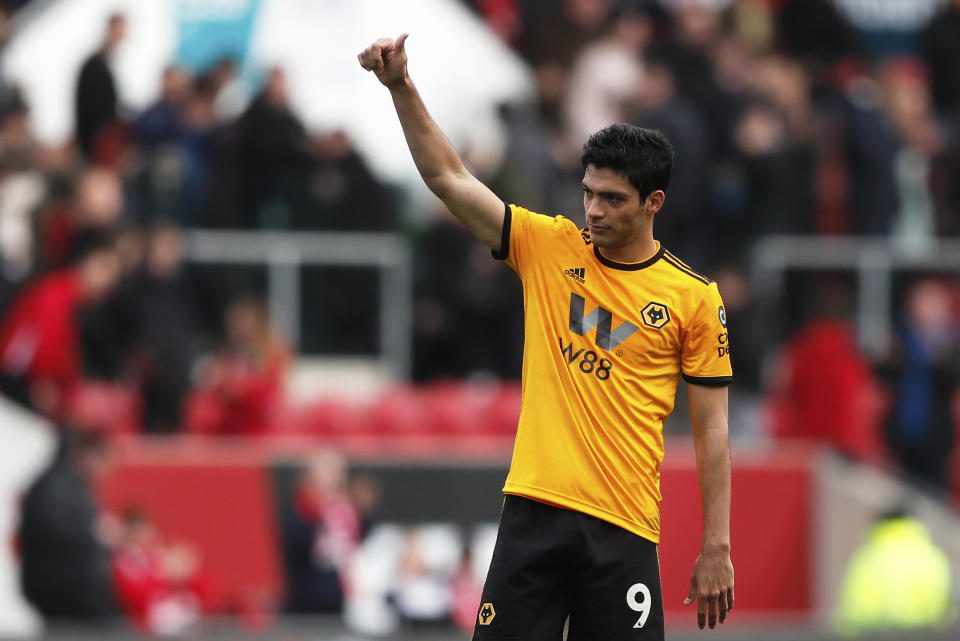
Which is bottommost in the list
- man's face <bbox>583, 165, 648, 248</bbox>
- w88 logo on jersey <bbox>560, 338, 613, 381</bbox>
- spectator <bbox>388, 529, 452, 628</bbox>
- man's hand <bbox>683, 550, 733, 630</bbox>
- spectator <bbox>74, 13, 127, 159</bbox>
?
spectator <bbox>388, 529, 452, 628</bbox>

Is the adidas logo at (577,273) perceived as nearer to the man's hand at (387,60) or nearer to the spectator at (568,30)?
the man's hand at (387,60)

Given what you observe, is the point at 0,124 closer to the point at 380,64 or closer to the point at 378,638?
the point at 378,638

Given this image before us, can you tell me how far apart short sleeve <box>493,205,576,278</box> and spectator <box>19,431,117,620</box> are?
20.1 feet

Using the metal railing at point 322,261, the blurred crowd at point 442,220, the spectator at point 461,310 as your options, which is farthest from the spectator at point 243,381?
the spectator at point 461,310

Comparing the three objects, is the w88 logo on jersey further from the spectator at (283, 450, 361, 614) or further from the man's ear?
the spectator at (283, 450, 361, 614)

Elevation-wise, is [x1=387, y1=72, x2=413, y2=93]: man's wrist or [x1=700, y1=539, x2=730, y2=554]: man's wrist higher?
[x1=387, y1=72, x2=413, y2=93]: man's wrist

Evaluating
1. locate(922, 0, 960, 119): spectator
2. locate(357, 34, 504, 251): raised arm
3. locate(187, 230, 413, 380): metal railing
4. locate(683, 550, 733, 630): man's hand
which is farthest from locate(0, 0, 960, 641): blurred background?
locate(357, 34, 504, 251): raised arm

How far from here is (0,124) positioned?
44.8ft

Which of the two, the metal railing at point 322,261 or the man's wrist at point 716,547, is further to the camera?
the metal railing at point 322,261

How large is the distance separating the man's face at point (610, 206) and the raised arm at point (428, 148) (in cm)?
29

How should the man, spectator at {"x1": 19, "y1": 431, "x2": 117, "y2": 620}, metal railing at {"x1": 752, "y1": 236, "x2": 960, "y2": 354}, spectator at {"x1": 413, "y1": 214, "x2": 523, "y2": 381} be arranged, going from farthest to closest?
metal railing at {"x1": 752, "y1": 236, "x2": 960, "y2": 354}, spectator at {"x1": 413, "y1": 214, "x2": 523, "y2": 381}, spectator at {"x1": 19, "y1": 431, "x2": 117, "y2": 620}, the man

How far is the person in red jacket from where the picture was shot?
1231 centimetres

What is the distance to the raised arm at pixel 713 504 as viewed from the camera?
5.18 m

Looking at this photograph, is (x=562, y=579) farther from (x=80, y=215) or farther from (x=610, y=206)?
(x=80, y=215)
